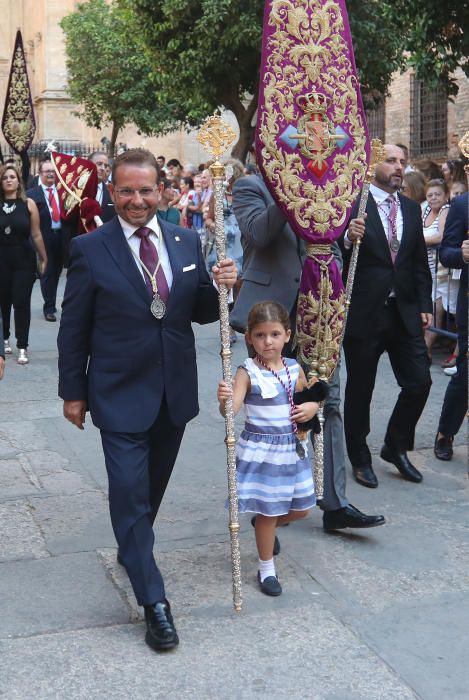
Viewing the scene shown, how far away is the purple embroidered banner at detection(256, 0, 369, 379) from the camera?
4.99m

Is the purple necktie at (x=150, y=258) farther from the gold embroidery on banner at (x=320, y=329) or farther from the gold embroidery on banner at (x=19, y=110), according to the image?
the gold embroidery on banner at (x=19, y=110)

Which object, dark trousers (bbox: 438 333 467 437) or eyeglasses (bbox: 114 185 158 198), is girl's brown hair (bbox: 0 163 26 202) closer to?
dark trousers (bbox: 438 333 467 437)

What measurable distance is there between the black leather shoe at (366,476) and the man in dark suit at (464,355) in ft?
2.56

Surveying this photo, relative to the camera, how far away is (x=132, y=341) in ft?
13.9

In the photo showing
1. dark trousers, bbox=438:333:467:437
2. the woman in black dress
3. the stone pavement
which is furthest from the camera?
the woman in black dress

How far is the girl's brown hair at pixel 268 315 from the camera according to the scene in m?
4.57

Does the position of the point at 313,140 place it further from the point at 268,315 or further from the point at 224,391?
the point at 224,391

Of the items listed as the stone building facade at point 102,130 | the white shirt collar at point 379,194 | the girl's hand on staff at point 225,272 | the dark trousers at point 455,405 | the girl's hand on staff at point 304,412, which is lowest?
the dark trousers at point 455,405

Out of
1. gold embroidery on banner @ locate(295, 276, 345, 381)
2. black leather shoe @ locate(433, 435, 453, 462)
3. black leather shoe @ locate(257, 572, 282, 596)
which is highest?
gold embroidery on banner @ locate(295, 276, 345, 381)

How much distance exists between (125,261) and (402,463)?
Result: 286 centimetres

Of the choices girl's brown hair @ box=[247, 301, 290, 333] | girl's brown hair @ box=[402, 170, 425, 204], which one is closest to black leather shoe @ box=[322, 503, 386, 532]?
girl's brown hair @ box=[247, 301, 290, 333]

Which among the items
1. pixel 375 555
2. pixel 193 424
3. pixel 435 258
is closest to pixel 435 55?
pixel 435 258

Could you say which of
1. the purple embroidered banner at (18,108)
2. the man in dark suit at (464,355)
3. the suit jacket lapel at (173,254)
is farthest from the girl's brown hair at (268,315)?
the purple embroidered banner at (18,108)

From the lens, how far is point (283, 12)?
16.4 ft
